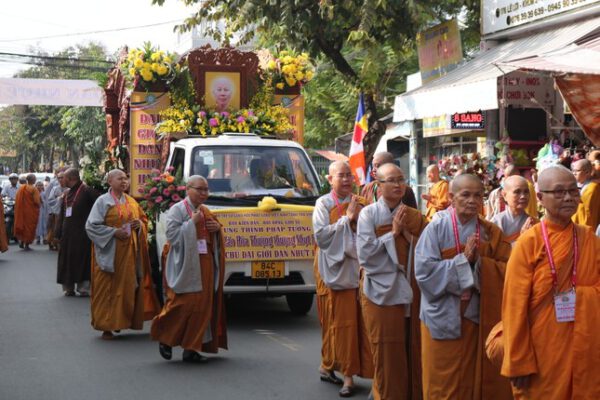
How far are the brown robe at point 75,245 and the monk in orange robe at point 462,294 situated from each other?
333 inches

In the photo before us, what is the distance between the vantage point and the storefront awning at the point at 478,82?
11531 mm

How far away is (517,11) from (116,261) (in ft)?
25.3

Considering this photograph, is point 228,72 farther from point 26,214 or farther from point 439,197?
point 26,214

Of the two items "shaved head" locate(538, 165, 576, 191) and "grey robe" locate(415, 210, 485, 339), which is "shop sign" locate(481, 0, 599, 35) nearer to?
"grey robe" locate(415, 210, 485, 339)

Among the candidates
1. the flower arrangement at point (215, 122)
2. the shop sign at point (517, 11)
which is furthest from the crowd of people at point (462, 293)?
the shop sign at point (517, 11)

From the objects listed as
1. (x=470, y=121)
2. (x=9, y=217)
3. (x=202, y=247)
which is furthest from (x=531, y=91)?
(x=9, y=217)

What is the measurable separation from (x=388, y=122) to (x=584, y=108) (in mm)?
14781

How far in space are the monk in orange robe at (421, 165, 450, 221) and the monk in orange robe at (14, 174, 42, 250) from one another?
12.6m

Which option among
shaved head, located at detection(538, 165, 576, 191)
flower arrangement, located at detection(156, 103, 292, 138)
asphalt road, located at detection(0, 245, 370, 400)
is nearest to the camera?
shaved head, located at detection(538, 165, 576, 191)

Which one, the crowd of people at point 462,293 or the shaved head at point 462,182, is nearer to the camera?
the crowd of people at point 462,293

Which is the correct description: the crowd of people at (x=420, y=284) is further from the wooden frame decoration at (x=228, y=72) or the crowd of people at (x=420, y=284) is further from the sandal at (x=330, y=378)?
the wooden frame decoration at (x=228, y=72)

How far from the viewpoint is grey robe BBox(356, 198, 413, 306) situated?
276 inches

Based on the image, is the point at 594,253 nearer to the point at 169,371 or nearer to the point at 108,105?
the point at 169,371

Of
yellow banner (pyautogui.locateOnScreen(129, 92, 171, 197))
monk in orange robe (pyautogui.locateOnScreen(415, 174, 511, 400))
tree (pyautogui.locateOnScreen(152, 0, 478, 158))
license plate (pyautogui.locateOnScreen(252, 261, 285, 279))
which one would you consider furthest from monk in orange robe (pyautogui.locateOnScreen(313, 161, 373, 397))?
tree (pyautogui.locateOnScreen(152, 0, 478, 158))
